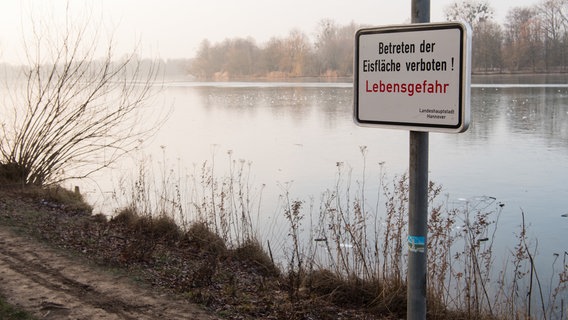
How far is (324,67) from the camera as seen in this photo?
87000 millimetres

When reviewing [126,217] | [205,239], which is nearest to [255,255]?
[205,239]

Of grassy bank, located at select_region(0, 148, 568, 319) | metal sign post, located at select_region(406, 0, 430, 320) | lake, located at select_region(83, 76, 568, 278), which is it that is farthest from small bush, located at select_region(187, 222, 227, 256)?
metal sign post, located at select_region(406, 0, 430, 320)

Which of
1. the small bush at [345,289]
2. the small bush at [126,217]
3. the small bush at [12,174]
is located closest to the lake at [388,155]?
the small bush at [12,174]

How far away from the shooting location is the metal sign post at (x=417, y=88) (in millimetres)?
2330

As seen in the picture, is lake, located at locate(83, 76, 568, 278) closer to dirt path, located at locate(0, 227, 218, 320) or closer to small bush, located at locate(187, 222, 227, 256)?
small bush, located at locate(187, 222, 227, 256)

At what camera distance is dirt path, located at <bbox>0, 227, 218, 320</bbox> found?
447 cm

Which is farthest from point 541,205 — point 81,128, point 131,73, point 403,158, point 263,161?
point 81,128

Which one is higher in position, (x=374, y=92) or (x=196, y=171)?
(x=374, y=92)

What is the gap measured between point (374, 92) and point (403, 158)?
1278 centimetres

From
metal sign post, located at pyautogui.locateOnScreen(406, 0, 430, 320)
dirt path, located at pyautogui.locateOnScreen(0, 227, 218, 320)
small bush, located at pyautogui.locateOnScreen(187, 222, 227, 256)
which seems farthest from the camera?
small bush, located at pyautogui.locateOnScreen(187, 222, 227, 256)

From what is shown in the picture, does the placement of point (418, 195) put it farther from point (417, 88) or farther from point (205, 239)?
point (205, 239)

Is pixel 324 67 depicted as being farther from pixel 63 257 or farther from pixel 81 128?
pixel 63 257

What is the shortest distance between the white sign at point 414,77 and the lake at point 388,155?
5.64m

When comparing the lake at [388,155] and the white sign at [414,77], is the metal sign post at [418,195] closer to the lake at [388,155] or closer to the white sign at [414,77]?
the white sign at [414,77]
